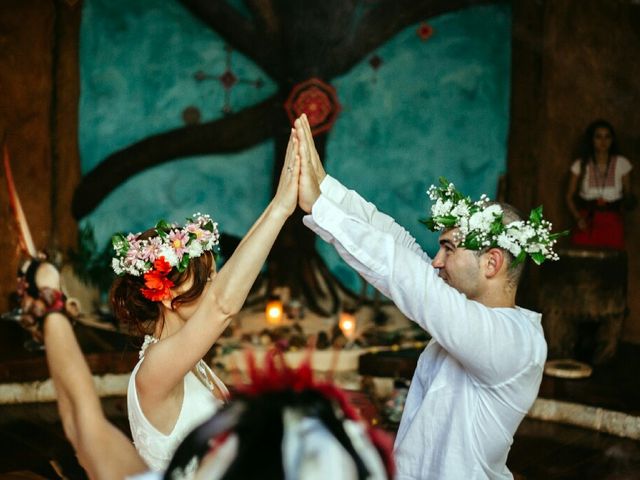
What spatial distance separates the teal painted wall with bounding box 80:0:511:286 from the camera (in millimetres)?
7973

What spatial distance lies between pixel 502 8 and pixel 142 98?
13.1ft

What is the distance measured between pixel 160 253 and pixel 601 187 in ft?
19.2

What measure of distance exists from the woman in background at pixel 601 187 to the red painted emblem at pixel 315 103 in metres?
2.66

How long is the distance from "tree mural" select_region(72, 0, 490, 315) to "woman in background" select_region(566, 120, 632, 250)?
206cm

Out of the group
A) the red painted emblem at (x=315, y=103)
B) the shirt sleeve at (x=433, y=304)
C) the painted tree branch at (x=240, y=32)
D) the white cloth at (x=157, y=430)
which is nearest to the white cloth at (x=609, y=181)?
the red painted emblem at (x=315, y=103)

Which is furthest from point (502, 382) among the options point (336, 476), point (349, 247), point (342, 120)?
point (342, 120)

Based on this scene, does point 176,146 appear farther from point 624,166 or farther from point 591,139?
point 624,166

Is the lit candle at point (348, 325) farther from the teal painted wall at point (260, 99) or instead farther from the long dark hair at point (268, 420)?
the long dark hair at point (268, 420)

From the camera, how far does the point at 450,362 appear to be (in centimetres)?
263

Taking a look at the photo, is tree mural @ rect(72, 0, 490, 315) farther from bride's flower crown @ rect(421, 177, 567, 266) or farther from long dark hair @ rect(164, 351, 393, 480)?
long dark hair @ rect(164, 351, 393, 480)

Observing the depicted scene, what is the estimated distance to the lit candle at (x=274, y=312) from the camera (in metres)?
7.68

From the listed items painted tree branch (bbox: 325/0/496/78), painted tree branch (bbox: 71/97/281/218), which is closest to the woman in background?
painted tree branch (bbox: 325/0/496/78)

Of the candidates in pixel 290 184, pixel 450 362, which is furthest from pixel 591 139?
pixel 290 184

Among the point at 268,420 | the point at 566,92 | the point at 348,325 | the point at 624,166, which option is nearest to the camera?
the point at 268,420
